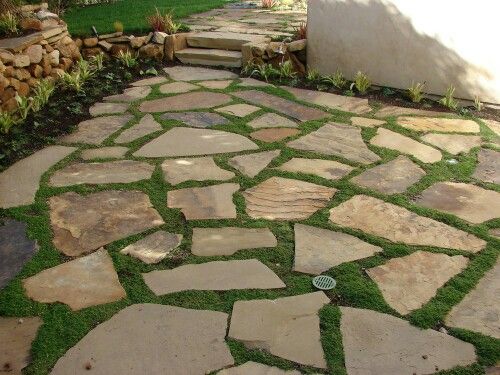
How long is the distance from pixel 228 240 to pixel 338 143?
1488 millimetres

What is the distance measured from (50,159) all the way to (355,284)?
2.30 meters

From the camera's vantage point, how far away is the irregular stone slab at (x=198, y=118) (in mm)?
4113

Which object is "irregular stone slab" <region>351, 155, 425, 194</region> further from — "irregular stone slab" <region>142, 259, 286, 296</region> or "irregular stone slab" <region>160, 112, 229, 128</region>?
"irregular stone slab" <region>160, 112, 229, 128</region>

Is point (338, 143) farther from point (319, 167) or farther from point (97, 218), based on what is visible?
point (97, 218)

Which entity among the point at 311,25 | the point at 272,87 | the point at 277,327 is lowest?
the point at 277,327

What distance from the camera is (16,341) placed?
79.3 inches

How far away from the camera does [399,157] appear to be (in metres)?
3.56

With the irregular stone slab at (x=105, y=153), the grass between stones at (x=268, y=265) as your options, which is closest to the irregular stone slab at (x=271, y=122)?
the grass between stones at (x=268, y=265)

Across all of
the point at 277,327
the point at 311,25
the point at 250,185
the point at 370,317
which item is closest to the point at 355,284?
the point at 370,317

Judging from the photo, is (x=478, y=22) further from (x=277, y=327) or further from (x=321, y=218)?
(x=277, y=327)

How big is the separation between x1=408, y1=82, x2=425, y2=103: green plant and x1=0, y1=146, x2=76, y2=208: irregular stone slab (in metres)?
2.90

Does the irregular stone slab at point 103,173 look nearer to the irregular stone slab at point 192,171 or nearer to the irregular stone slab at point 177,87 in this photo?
the irregular stone slab at point 192,171

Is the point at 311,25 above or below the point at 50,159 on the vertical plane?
above

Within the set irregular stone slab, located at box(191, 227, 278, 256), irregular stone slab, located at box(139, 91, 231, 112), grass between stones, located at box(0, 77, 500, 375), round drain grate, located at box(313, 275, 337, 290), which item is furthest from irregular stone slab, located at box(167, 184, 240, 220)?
irregular stone slab, located at box(139, 91, 231, 112)
